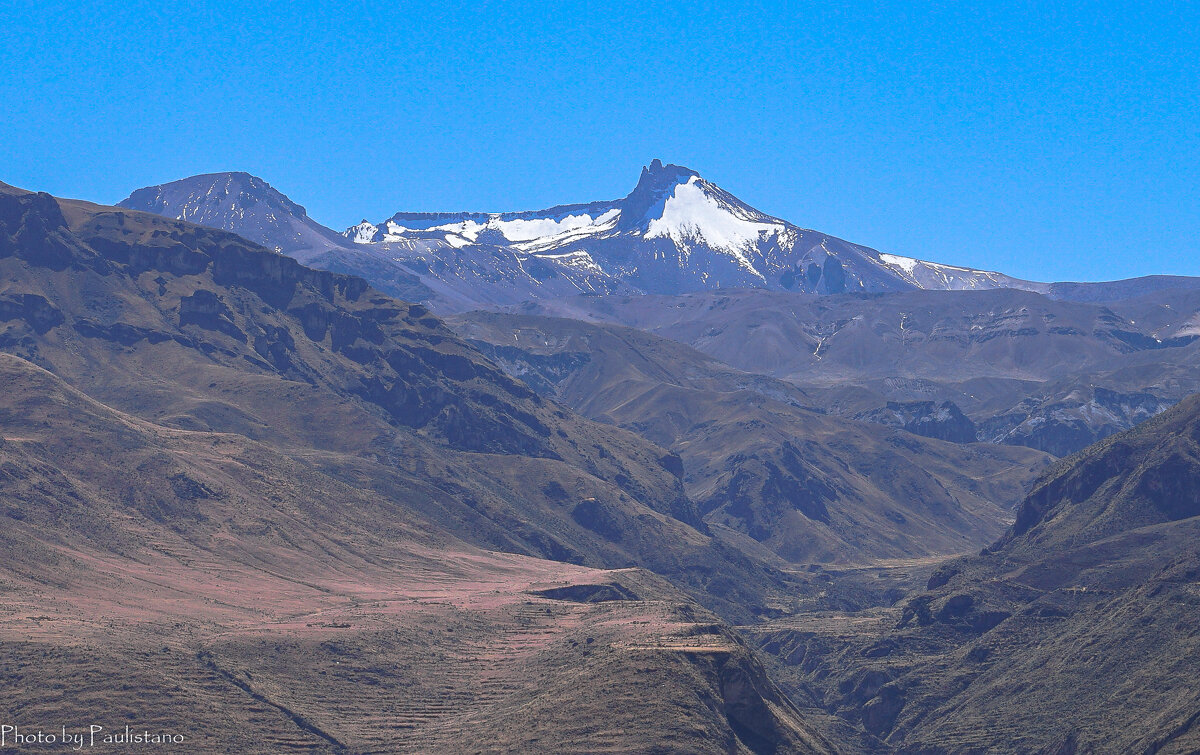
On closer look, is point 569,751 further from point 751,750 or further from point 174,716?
point 174,716

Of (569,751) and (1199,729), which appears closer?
(569,751)

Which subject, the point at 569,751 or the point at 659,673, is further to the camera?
the point at 659,673

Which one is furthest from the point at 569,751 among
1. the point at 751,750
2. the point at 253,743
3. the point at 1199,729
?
the point at 1199,729

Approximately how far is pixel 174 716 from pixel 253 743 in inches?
382

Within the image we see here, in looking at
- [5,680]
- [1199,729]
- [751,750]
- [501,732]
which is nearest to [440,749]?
[501,732]

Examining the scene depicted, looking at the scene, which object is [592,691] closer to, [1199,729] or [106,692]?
[106,692]

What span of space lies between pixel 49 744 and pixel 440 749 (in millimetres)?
43844

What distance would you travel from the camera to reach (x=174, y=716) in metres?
198

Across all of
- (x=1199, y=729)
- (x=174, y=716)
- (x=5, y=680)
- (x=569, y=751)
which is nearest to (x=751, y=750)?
(x=569, y=751)

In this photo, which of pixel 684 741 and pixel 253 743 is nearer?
pixel 684 741

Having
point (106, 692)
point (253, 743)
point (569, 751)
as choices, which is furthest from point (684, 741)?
point (106, 692)

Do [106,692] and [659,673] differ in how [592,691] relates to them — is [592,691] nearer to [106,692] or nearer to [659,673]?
[659,673]

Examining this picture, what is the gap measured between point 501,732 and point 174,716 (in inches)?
1515

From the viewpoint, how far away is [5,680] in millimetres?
197875
